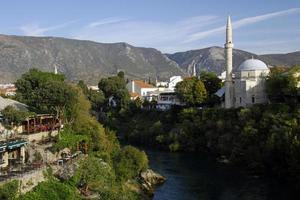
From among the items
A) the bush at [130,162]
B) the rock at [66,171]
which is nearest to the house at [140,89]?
the bush at [130,162]

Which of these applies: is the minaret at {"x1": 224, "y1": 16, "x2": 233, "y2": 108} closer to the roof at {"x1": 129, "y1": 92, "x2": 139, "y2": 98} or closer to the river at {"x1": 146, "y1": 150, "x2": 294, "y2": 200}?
the river at {"x1": 146, "y1": 150, "x2": 294, "y2": 200}

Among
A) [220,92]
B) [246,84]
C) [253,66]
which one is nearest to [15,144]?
[246,84]

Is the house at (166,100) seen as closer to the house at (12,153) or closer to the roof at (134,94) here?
the roof at (134,94)

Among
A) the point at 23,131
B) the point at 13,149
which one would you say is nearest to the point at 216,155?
the point at 23,131

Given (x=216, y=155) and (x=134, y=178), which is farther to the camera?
A: (x=216, y=155)

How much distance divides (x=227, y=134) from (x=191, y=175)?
47.0ft

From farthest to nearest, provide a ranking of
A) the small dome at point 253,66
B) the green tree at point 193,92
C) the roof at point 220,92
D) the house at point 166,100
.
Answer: the house at point 166,100 → the green tree at point 193,92 → the roof at point 220,92 → the small dome at point 253,66

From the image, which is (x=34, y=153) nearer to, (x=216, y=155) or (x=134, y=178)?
Result: (x=134, y=178)

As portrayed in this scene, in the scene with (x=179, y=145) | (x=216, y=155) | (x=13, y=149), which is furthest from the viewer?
(x=179, y=145)

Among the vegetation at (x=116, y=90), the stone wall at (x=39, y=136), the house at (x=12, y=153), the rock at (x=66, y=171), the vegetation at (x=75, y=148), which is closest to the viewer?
the vegetation at (x=75, y=148)

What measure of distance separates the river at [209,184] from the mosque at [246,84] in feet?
49.1

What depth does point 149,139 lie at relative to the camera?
73625 millimetres

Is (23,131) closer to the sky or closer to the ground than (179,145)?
closer to the sky

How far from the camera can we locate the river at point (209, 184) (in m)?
38.7
